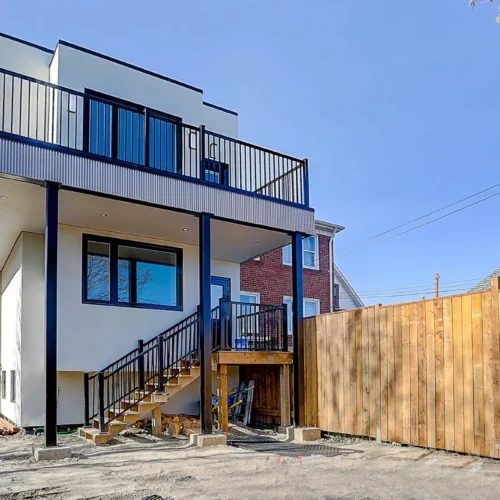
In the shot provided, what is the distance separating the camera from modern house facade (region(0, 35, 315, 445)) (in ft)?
30.6

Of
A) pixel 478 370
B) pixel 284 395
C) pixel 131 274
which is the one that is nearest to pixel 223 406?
pixel 284 395

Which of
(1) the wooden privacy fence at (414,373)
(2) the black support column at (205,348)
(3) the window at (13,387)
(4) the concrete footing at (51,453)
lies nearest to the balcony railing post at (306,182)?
(1) the wooden privacy fence at (414,373)

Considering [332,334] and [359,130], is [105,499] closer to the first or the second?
[332,334]

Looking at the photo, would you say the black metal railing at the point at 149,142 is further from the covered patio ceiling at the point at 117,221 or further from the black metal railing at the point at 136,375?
the black metal railing at the point at 136,375

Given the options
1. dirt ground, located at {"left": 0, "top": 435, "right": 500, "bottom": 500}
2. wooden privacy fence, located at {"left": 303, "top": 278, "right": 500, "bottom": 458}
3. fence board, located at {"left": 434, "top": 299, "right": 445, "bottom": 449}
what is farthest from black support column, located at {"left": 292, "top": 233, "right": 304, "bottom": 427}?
fence board, located at {"left": 434, "top": 299, "right": 445, "bottom": 449}

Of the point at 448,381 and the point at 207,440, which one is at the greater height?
the point at 448,381

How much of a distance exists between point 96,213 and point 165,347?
11.1ft

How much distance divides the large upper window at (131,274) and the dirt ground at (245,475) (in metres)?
3.62

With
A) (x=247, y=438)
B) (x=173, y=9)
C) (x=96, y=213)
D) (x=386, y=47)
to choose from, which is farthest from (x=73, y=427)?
(x=386, y=47)

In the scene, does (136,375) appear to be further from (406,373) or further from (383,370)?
(406,373)

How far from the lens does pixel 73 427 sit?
10.9m

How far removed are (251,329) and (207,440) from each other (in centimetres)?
384

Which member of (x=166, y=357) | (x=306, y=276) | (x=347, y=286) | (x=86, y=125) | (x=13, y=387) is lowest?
(x=13, y=387)

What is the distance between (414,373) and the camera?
814cm
